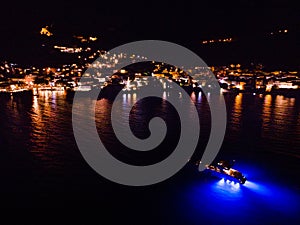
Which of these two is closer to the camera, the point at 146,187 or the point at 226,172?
the point at 146,187

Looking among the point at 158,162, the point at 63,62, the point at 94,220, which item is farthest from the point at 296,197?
the point at 63,62

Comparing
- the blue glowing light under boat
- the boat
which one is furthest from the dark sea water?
the boat

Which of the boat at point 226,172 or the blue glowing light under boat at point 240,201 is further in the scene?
the boat at point 226,172

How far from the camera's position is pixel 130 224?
17391 mm

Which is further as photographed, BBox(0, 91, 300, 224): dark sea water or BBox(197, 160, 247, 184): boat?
BBox(197, 160, 247, 184): boat

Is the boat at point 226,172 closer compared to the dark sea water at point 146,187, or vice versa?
the dark sea water at point 146,187

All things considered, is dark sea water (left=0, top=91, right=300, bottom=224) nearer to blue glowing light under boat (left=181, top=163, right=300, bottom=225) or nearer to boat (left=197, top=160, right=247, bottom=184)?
blue glowing light under boat (left=181, top=163, right=300, bottom=225)

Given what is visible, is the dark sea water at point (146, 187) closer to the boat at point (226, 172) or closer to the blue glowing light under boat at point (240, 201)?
the blue glowing light under boat at point (240, 201)

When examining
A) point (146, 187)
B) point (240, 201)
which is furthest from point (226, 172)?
point (146, 187)

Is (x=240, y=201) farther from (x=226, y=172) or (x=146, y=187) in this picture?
(x=146, y=187)

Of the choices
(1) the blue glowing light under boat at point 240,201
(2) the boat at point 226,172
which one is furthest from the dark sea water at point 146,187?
(2) the boat at point 226,172

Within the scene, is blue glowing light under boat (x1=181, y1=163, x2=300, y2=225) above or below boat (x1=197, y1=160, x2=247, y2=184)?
below

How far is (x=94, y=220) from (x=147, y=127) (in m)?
25.8

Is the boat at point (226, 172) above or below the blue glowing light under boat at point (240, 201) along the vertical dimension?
above
